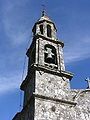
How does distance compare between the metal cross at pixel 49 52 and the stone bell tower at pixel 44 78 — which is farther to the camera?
the metal cross at pixel 49 52

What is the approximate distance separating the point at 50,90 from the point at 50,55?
9.11ft

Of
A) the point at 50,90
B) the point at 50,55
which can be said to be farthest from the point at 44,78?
the point at 50,55

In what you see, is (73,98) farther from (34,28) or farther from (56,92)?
(34,28)

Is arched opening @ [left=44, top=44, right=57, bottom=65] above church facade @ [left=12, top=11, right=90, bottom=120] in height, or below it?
above

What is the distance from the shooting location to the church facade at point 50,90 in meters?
10.5

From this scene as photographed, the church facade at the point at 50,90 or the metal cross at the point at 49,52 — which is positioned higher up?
the metal cross at the point at 49,52

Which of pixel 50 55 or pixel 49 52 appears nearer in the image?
pixel 50 55

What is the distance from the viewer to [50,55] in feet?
44.2

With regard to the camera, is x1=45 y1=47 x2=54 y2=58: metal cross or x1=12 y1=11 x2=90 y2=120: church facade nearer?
x1=12 y1=11 x2=90 y2=120: church facade

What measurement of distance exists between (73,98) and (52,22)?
6.79 meters

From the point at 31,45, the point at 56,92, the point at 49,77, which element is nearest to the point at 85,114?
the point at 56,92

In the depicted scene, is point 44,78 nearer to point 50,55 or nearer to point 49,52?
point 50,55

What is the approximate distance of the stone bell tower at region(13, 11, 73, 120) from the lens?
1049 centimetres

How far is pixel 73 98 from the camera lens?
38.6ft
